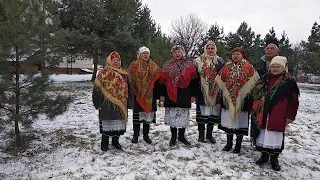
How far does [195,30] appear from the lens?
1281 inches

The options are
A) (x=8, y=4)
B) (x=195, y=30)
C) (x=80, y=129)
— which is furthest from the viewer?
(x=195, y=30)

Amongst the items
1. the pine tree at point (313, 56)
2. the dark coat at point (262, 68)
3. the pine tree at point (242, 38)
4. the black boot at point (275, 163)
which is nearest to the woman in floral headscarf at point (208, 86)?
the dark coat at point (262, 68)

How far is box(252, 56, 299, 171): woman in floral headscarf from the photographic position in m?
3.93

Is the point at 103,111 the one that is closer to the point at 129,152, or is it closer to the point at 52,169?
the point at 129,152

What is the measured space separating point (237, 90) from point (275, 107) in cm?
68

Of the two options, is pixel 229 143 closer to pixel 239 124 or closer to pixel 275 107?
pixel 239 124

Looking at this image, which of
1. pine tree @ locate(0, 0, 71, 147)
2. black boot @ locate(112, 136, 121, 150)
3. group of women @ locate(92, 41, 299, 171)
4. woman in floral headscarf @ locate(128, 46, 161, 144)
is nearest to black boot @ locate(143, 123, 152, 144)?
group of women @ locate(92, 41, 299, 171)

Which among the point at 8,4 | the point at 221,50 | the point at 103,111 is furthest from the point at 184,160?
the point at 221,50

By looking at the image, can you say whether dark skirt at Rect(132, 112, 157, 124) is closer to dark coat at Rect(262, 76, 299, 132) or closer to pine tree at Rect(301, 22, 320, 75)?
dark coat at Rect(262, 76, 299, 132)

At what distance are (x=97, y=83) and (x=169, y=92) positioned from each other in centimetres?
124

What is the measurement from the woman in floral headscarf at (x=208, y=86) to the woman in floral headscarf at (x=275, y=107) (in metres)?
0.85

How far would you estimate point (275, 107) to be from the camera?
13.0 ft

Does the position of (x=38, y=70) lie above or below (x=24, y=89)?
above

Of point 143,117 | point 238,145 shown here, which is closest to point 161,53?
point 143,117
